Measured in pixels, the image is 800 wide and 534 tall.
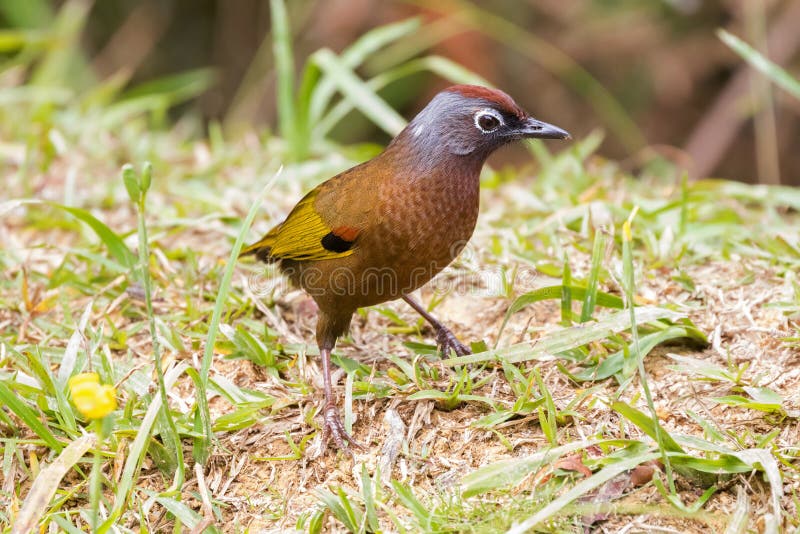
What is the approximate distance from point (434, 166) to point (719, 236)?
75.6 inches

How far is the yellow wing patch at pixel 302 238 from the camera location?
3.78 m

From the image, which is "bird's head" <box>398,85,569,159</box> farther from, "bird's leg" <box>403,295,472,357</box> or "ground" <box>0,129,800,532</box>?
"bird's leg" <box>403,295,472,357</box>

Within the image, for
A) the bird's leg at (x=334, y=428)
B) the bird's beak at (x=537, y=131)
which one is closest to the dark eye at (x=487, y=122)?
the bird's beak at (x=537, y=131)

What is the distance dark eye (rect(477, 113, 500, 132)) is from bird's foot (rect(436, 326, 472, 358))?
0.93 meters

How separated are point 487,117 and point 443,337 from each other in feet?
3.34

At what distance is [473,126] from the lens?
370 cm

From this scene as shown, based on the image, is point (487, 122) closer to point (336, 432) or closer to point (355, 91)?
point (336, 432)

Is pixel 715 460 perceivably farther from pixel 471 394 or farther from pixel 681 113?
pixel 681 113

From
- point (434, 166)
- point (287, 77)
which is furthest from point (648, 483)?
point (287, 77)

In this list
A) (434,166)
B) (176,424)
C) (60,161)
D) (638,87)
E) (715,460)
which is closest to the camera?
(715,460)

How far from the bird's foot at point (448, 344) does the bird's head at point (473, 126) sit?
2.71 feet

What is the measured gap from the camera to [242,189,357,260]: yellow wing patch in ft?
12.4

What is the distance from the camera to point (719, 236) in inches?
182

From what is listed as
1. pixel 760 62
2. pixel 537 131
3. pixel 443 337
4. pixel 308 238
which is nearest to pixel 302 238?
pixel 308 238
